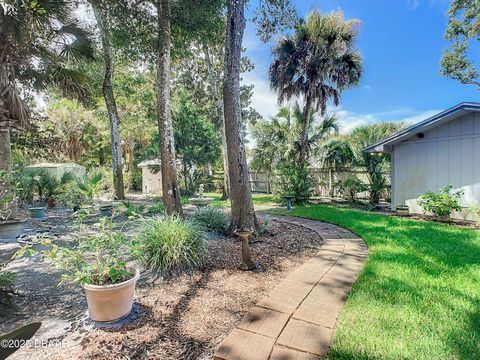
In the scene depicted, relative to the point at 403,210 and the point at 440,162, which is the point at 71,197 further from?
the point at 440,162

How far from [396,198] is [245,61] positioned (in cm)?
1014

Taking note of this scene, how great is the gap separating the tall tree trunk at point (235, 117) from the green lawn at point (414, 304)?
8.36 ft

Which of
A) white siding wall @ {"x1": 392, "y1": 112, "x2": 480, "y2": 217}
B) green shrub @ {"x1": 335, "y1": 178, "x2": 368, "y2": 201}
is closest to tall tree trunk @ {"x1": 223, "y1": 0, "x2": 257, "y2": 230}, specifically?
white siding wall @ {"x1": 392, "y1": 112, "x2": 480, "y2": 217}

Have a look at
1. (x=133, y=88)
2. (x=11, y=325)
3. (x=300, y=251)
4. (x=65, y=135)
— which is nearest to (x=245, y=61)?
(x=133, y=88)

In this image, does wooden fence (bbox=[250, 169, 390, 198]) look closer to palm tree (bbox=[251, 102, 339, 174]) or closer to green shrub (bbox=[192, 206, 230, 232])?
palm tree (bbox=[251, 102, 339, 174])

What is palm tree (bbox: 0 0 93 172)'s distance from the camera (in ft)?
18.2

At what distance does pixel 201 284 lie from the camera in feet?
11.3

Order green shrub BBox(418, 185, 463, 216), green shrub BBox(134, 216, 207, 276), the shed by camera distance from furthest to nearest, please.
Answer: the shed, green shrub BBox(418, 185, 463, 216), green shrub BBox(134, 216, 207, 276)

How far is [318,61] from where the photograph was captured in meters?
11.0

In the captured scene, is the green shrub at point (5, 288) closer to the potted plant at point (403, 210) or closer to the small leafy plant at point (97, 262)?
the small leafy plant at point (97, 262)

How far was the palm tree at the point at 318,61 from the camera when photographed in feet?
35.4

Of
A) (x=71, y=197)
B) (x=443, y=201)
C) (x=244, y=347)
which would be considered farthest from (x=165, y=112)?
(x=443, y=201)

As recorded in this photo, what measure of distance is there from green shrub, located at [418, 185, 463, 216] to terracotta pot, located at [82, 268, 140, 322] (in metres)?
8.48

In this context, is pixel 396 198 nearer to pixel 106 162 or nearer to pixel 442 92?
pixel 442 92
